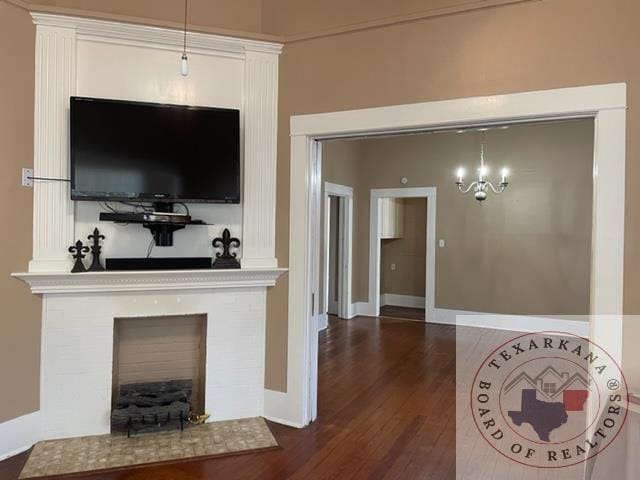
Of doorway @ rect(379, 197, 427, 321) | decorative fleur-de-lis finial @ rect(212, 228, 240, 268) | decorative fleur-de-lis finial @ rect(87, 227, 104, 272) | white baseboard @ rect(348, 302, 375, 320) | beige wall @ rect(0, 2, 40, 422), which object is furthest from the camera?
doorway @ rect(379, 197, 427, 321)

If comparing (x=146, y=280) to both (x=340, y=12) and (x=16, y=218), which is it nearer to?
(x=16, y=218)

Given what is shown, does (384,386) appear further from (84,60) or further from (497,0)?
(84,60)

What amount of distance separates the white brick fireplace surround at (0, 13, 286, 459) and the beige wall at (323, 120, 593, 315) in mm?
3094

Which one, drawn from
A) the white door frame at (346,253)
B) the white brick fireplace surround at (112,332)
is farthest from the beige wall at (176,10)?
the white door frame at (346,253)

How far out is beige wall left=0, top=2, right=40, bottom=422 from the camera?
267cm

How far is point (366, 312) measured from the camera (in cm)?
744

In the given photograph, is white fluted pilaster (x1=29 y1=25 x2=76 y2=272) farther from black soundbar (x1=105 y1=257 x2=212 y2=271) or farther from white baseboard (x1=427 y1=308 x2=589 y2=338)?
white baseboard (x1=427 y1=308 x2=589 y2=338)

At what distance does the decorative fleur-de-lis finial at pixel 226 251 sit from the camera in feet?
10.4

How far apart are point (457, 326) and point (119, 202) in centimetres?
538

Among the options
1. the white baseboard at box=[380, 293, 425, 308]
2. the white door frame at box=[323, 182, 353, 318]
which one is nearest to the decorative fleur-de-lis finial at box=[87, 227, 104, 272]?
the white door frame at box=[323, 182, 353, 318]

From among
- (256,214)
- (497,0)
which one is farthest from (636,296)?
(256,214)

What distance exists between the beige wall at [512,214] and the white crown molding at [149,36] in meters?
3.08

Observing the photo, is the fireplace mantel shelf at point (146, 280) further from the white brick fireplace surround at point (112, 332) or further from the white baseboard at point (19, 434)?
the white baseboard at point (19, 434)

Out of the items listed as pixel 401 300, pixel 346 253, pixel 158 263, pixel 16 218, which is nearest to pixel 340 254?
pixel 346 253
